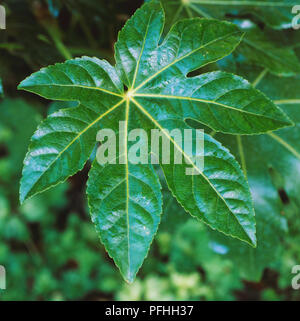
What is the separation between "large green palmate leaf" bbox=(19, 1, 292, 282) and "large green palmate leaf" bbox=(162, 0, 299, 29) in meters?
0.17

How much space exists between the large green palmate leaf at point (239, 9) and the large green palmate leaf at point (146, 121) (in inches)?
6.5

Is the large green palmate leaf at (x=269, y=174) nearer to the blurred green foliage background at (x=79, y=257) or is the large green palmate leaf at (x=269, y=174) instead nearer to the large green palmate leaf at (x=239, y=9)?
the large green palmate leaf at (x=239, y=9)

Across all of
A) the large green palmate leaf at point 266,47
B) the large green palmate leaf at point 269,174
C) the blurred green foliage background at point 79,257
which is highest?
the large green palmate leaf at point 266,47

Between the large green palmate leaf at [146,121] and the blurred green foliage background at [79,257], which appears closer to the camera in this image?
the large green palmate leaf at [146,121]

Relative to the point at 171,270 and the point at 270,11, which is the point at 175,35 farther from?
the point at 171,270

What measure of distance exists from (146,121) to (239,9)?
354 mm

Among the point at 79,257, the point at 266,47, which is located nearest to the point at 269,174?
the point at 266,47

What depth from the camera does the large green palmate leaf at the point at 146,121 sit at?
0.56 metres

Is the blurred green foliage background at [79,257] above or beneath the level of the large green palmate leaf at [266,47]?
beneath

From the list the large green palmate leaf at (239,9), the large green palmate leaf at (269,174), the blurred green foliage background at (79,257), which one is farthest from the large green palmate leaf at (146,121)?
the blurred green foliage background at (79,257)

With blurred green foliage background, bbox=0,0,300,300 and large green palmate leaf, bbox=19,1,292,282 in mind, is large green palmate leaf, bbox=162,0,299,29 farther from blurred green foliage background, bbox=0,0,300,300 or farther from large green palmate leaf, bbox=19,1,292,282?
blurred green foliage background, bbox=0,0,300,300

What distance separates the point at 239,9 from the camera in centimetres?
78

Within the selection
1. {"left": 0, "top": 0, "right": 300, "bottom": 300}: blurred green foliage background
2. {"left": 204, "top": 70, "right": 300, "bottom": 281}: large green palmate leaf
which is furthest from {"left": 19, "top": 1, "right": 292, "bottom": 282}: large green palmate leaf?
{"left": 0, "top": 0, "right": 300, "bottom": 300}: blurred green foliage background
